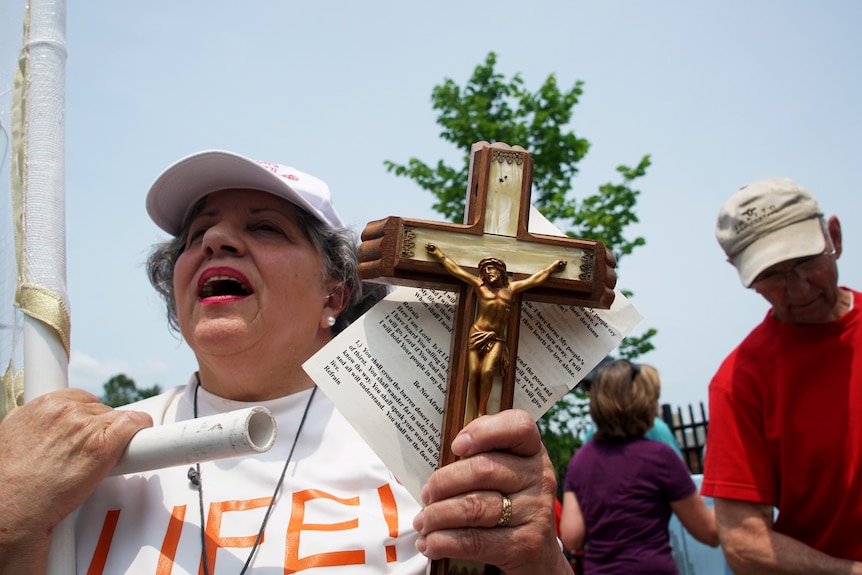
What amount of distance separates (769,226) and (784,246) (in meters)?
0.10

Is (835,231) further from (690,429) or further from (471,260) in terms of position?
(690,429)

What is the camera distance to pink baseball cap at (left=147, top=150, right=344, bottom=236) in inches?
83.8

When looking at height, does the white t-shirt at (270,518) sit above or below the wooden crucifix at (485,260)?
below

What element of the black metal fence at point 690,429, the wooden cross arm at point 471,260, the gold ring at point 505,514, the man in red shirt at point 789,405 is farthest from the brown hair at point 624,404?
the black metal fence at point 690,429

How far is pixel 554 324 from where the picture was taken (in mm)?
1676

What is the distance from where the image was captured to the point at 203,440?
150 centimetres

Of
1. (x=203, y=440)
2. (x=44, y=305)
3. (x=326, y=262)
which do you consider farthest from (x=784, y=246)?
(x=44, y=305)

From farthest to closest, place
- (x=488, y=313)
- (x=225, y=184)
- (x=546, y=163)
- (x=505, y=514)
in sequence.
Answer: (x=546, y=163) → (x=225, y=184) → (x=488, y=313) → (x=505, y=514)

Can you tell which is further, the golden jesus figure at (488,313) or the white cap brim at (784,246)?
the white cap brim at (784,246)

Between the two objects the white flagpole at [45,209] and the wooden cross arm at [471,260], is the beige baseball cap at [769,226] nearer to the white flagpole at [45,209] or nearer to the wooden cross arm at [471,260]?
the wooden cross arm at [471,260]

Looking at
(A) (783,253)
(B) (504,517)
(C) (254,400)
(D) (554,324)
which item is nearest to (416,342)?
(D) (554,324)

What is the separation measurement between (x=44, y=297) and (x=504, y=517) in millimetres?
1234

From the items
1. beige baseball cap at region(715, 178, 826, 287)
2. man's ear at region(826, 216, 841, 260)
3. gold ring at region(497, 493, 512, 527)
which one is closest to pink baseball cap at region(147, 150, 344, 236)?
gold ring at region(497, 493, 512, 527)

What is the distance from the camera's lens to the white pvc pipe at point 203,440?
4.81ft
